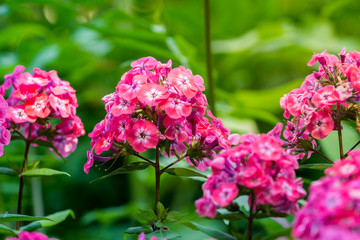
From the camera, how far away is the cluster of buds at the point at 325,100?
30.3 inches

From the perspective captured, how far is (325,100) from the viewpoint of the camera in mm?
767

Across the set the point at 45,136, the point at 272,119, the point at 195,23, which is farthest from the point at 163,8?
the point at 45,136

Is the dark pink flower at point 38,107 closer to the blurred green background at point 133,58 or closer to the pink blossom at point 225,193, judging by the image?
the pink blossom at point 225,193

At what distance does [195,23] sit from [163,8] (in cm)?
22

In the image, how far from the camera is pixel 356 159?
0.60 m

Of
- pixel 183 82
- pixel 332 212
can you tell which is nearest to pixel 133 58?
pixel 183 82

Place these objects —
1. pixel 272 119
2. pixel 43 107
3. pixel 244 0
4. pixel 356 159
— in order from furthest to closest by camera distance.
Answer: pixel 244 0 < pixel 272 119 < pixel 43 107 < pixel 356 159

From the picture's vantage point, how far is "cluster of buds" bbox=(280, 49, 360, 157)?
77cm

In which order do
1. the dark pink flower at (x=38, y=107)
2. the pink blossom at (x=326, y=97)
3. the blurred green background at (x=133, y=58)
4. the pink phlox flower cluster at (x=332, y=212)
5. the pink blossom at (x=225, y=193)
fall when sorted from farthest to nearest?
the blurred green background at (x=133, y=58)
the dark pink flower at (x=38, y=107)
the pink blossom at (x=326, y=97)
the pink blossom at (x=225, y=193)
the pink phlox flower cluster at (x=332, y=212)

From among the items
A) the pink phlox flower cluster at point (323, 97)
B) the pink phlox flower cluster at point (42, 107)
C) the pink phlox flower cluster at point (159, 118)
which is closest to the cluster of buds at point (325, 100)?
the pink phlox flower cluster at point (323, 97)

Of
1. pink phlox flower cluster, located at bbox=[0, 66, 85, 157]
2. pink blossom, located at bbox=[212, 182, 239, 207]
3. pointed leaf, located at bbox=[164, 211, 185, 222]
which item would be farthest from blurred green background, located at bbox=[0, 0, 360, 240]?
pink blossom, located at bbox=[212, 182, 239, 207]

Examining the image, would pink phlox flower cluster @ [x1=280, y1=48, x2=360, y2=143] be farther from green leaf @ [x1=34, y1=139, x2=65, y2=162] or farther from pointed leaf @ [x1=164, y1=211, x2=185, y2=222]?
green leaf @ [x1=34, y1=139, x2=65, y2=162]

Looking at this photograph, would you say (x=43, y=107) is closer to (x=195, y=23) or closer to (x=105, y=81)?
(x=105, y=81)

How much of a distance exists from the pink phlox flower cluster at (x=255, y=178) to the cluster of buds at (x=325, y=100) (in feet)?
0.42
